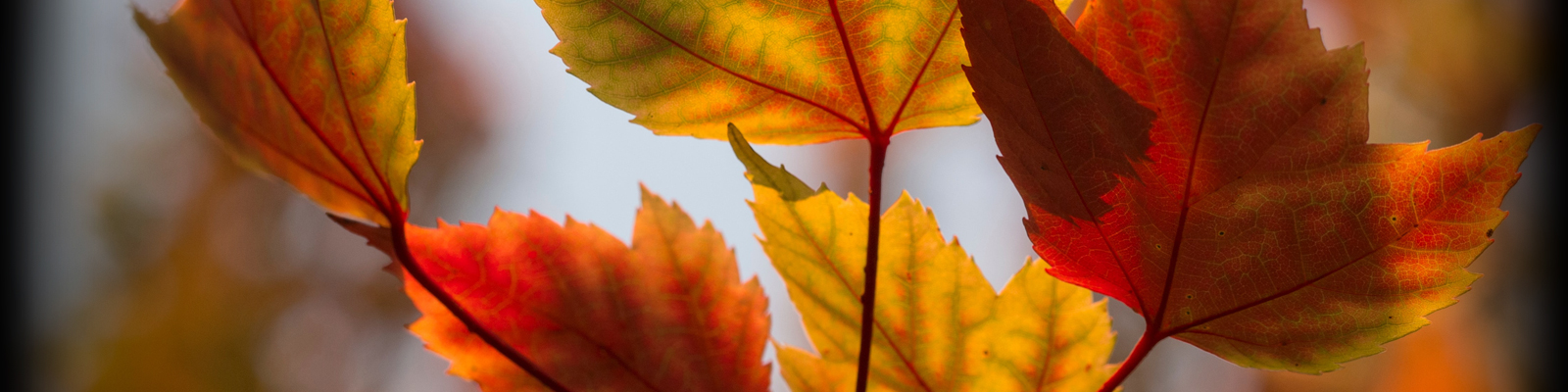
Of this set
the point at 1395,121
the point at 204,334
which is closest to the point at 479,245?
the point at 1395,121

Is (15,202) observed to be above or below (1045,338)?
above

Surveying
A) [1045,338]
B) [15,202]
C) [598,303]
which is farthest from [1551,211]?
[15,202]

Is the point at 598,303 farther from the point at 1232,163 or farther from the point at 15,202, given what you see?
the point at 15,202

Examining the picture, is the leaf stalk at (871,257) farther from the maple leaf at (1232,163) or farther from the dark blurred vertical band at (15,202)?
the dark blurred vertical band at (15,202)

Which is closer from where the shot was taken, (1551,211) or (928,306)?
(928,306)

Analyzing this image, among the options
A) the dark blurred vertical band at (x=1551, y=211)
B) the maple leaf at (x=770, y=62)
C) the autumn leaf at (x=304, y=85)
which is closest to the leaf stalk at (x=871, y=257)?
the maple leaf at (x=770, y=62)

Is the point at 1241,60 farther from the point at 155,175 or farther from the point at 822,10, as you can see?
the point at 155,175
